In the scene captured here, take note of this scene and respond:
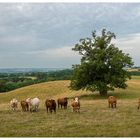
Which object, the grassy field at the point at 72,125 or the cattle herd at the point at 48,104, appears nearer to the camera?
the grassy field at the point at 72,125

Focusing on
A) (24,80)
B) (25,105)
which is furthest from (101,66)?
(24,80)

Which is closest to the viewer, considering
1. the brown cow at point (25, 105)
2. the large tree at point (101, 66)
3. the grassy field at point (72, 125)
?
the grassy field at point (72, 125)

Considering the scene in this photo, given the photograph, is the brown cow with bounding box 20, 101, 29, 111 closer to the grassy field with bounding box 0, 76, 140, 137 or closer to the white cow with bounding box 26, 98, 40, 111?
the white cow with bounding box 26, 98, 40, 111

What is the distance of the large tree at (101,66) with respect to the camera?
183ft

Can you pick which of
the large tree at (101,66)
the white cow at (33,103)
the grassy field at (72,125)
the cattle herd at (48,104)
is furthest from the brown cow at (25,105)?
the large tree at (101,66)

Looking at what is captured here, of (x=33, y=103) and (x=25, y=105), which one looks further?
(x=25, y=105)

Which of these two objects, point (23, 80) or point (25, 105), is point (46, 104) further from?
point (23, 80)

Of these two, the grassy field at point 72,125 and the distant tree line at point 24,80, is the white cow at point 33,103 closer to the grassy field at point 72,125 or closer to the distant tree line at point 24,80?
the grassy field at point 72,125

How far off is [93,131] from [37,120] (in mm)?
5725

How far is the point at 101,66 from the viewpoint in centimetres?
5544

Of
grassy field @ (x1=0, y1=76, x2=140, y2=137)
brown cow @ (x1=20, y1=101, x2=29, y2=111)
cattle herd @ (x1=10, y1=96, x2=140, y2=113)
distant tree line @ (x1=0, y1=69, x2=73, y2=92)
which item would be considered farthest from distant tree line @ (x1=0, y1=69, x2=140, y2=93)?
grassy field @ (x1=0, y1=76, x2=140, y2=137)

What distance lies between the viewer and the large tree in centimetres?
5575

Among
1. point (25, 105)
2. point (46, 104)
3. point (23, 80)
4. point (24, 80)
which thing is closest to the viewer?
point (46, 104)

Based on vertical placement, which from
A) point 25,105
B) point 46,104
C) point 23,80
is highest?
point 23,80
